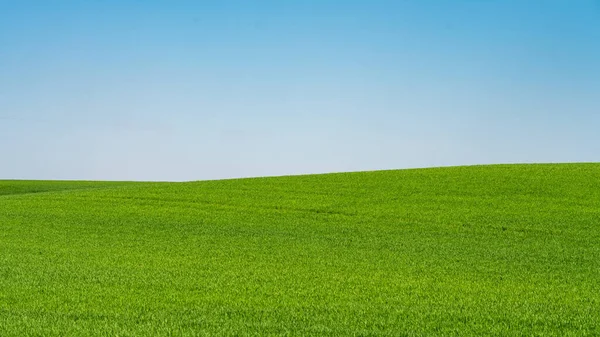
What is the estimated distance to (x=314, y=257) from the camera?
17.1 m

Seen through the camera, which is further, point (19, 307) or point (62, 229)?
point (62, 229)

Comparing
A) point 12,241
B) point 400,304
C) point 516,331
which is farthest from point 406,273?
point 12,241

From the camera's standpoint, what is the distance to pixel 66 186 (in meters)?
57.4

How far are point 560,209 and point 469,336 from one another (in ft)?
60.2

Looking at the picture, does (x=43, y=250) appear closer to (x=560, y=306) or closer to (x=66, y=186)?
(x=560, y=306)

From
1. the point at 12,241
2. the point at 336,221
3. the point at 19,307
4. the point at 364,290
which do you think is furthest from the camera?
the point at 336,221

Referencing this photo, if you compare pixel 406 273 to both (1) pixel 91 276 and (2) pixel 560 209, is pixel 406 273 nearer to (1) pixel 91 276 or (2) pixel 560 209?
(1) pixel 91 276

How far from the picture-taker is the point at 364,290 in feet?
40.1

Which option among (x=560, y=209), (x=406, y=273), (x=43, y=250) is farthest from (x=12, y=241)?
(x=560, y=209)

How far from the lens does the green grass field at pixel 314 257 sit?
9547mm

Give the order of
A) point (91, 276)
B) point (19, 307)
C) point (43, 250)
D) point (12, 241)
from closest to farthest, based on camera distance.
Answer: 1. point (19, 307)
2. point (91, 276)
3. point (43, 250)
4. point (12, 241)

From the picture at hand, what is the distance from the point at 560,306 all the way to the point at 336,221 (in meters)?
13.4

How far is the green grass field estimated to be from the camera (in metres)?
9.55

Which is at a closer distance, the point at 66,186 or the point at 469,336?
the point at 469,336
